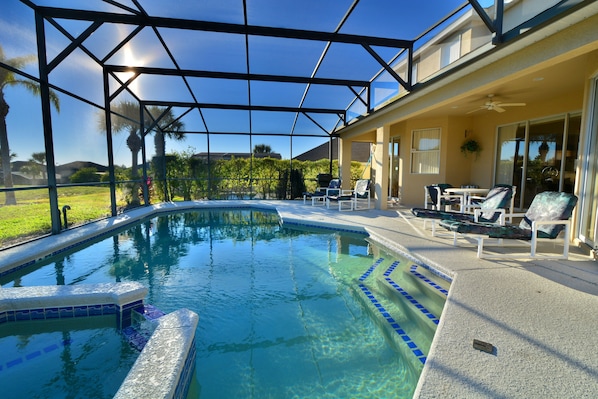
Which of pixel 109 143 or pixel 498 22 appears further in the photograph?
pixel 109 143

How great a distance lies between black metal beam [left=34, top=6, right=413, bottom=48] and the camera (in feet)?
17.6

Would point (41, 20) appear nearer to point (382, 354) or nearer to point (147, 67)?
point (147, 67)

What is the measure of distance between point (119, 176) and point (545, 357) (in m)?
10.2

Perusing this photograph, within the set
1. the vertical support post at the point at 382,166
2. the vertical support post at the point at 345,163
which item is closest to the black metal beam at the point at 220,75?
the vertical support post at the point at 382,166

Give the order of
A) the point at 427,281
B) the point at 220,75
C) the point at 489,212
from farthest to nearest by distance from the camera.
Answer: the point at 220,75, the point at 489,212, the point at 427,281

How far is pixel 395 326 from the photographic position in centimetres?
270

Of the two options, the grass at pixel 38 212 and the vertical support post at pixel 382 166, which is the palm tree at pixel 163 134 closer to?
the grass at pixel 38 212

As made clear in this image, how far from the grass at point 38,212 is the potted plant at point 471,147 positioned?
34.7 ft

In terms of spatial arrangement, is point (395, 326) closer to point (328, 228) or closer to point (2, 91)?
point (328, 228)

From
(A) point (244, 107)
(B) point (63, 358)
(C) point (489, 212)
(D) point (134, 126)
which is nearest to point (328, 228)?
(C) point (489, 212)

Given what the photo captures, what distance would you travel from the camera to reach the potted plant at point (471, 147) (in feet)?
27.3

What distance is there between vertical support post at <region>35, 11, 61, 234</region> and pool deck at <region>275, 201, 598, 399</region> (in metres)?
6.87

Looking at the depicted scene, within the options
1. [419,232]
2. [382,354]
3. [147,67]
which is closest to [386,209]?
[419,232]

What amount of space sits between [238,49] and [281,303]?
5976mm
